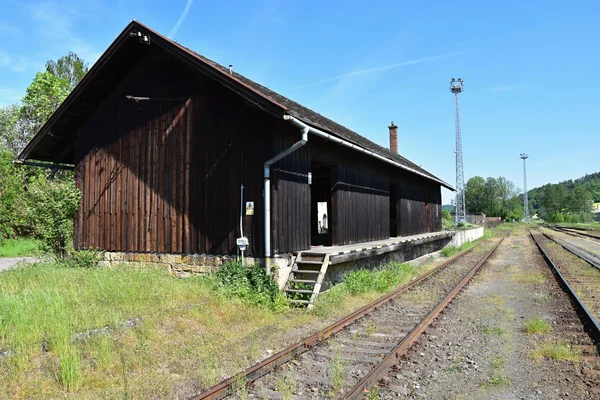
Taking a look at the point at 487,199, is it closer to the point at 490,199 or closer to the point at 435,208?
the point at 490,199

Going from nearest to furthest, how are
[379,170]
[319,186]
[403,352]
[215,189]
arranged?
[403,352], [215,189], [379,170], [319,186]

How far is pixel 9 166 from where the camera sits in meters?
22.8

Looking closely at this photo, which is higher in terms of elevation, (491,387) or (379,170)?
(379,170)

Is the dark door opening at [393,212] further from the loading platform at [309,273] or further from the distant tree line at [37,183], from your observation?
the distant tree line at [37,183]

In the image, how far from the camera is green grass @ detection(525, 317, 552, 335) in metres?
6.31

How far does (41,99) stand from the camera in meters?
27.9

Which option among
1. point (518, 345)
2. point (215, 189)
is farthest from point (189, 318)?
point (518, 345)

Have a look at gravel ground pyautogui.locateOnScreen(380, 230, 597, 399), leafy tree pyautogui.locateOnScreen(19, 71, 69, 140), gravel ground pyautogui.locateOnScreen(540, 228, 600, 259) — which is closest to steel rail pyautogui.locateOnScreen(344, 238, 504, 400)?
gravel ground pyautogui.locateOnScreen(380, 230, 597, 399)

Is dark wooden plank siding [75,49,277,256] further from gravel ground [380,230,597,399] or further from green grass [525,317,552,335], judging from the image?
green grass [525,317,552,335]

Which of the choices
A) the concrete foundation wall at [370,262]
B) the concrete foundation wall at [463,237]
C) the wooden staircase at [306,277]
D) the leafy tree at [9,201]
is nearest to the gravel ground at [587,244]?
the concrete foundation wall at [463,237]

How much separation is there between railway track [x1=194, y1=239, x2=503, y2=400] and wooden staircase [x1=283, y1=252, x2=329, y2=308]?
1079 mm

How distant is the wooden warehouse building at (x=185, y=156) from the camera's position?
8711 millimetres

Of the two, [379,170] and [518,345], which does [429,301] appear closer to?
[518,345]

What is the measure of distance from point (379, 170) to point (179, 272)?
813 cm
